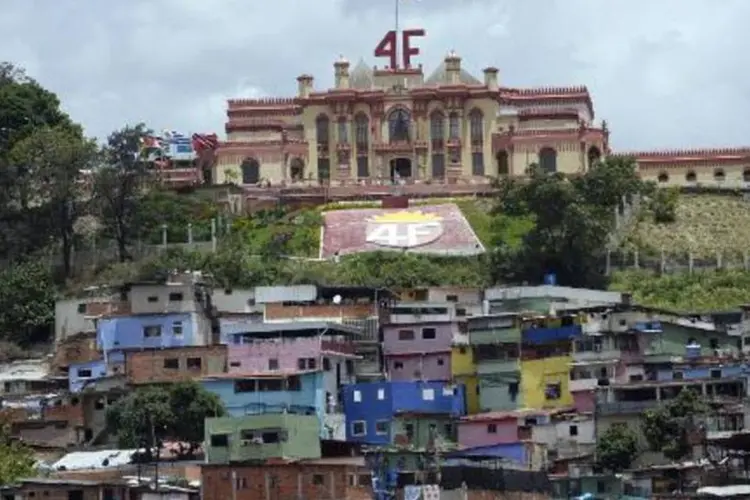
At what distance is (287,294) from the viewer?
98.7 metres

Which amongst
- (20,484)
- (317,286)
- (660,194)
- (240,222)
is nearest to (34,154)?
(240,222)

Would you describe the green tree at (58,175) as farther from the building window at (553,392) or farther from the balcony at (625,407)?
the balcony at (625,407)

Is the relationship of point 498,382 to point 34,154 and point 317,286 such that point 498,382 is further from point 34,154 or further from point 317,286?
point 34,154

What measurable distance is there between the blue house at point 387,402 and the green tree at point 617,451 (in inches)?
279

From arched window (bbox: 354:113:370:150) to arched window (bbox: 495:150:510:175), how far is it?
217 inches

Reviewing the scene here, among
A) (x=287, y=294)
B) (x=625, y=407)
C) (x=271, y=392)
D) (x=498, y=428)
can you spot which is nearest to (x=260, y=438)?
(x=271, y=392)

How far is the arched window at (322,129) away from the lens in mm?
124875

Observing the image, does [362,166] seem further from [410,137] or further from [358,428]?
[358,428]

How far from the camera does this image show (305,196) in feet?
395

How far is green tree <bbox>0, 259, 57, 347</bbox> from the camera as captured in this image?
103 metres

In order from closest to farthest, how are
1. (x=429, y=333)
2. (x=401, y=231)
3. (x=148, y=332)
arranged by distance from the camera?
(x=429, y=333), (x=148, y=332), (x=401, y=231)

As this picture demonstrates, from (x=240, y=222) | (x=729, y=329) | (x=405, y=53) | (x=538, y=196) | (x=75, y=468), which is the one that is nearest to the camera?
(x=75, y=468)

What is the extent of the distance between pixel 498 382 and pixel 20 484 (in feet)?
67.4

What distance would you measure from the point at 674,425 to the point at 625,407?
10.9ft
